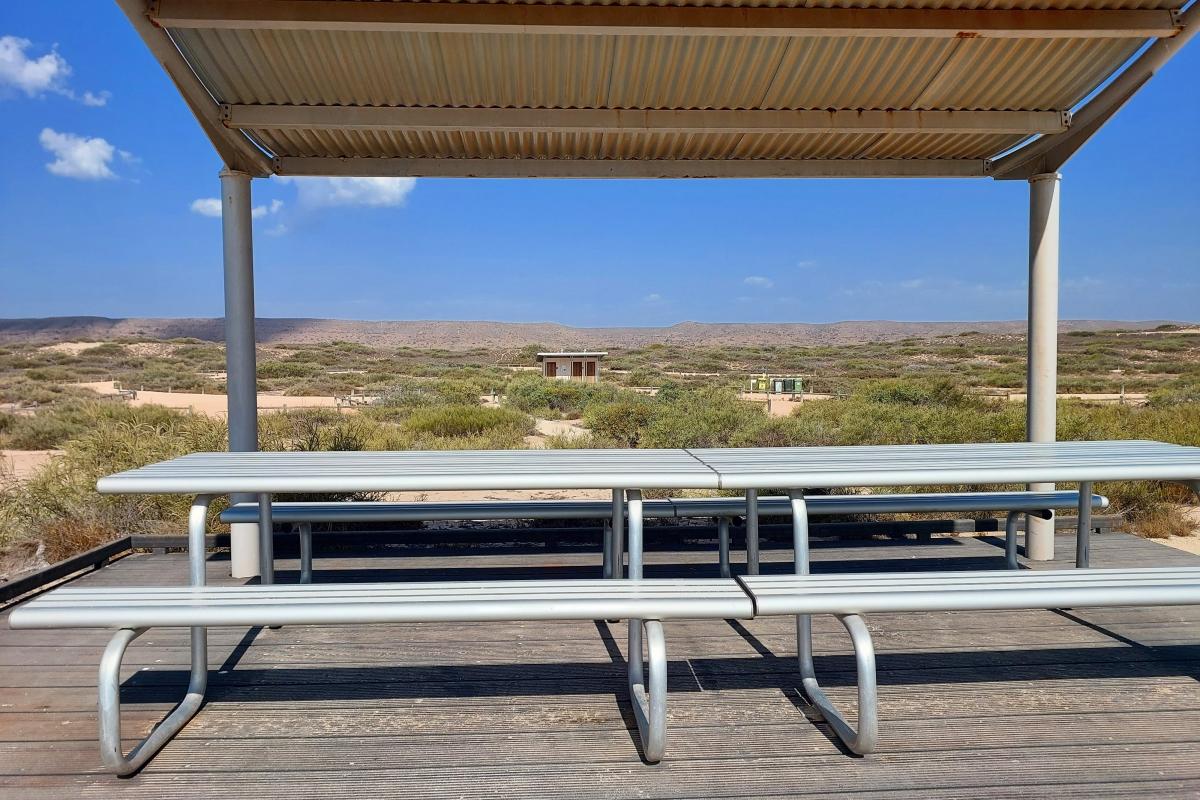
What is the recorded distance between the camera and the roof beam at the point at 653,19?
11.6 feet

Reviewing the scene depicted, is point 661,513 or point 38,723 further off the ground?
point 661,513

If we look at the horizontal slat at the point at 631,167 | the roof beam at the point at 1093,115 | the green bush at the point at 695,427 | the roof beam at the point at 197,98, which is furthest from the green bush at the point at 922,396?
the roof beam at the point at 197,98

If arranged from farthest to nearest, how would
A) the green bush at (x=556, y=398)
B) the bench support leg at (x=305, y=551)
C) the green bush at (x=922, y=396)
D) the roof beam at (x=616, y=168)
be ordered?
the green bush at (x=556, y=398)
the green bush at (x=922, y=396)
the roof beam at (x=616, y=168)
the bench support leg at (x=305, y=551)

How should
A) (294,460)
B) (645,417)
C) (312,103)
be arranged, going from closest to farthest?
(294,460) < (312,103) < (645,417)

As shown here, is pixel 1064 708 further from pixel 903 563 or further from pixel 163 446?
pixel 163 446

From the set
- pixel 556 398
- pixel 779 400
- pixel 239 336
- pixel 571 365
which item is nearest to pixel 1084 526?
pixel 239 336

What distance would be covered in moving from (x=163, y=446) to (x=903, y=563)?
668cm

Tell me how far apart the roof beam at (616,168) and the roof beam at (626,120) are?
57 centimetres

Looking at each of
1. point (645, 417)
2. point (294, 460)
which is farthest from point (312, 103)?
point (645, 417)

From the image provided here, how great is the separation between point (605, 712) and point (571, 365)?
104 ft

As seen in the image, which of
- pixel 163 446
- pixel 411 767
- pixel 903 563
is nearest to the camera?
pixel 411 767

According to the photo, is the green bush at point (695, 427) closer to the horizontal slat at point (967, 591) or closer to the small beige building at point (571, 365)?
the horizontal slat at point (967, 591)

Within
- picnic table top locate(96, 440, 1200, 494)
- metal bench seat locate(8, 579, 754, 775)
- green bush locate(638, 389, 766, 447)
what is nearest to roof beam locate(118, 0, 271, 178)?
picnic table top locate(96, 440, 1200, 494)

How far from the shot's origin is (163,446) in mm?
7730
